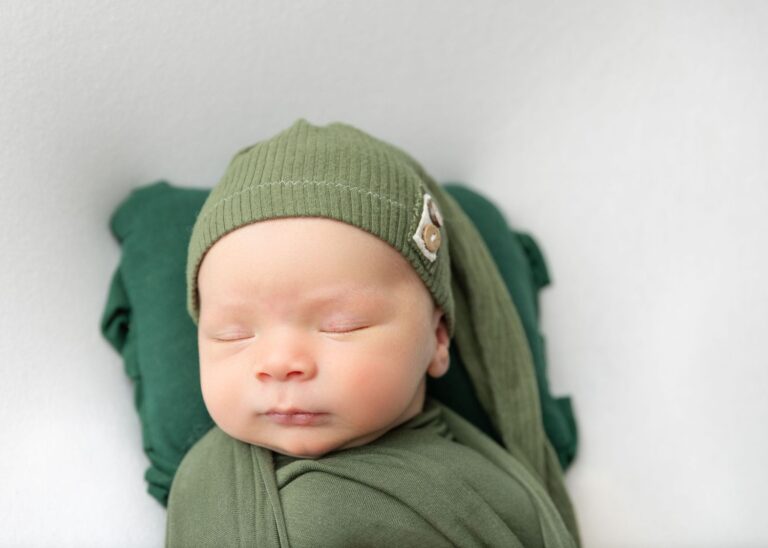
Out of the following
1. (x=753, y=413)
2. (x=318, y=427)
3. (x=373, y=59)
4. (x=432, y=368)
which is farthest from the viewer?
(x=373, y=59)

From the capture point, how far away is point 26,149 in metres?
1.26

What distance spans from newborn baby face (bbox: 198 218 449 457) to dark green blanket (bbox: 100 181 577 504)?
0.76 feet

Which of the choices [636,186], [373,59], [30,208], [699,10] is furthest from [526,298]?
[30,208]

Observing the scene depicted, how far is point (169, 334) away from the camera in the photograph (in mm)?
1315

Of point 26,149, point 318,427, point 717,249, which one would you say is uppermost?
point 26,149

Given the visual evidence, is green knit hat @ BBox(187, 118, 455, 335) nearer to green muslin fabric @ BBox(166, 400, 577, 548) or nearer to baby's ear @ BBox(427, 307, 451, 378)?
baby's ear @ BBox(427, 307, 451, 378)

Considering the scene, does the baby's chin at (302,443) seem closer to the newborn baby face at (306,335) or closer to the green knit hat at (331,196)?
the newborn baby face at (306,335)

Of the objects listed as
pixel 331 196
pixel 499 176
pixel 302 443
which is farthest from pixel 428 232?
pixel 499 176

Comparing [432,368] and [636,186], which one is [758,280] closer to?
[636,186]

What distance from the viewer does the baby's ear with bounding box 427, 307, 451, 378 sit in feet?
3.89

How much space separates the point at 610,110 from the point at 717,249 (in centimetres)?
40

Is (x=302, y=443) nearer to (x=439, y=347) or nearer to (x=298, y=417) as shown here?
(x=298, y=417)

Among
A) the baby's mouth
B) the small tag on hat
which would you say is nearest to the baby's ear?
the small tag on hat

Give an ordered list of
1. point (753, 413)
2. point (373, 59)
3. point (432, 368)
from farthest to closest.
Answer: point (373, 59) → point (753, 413) → point (432, 368)
